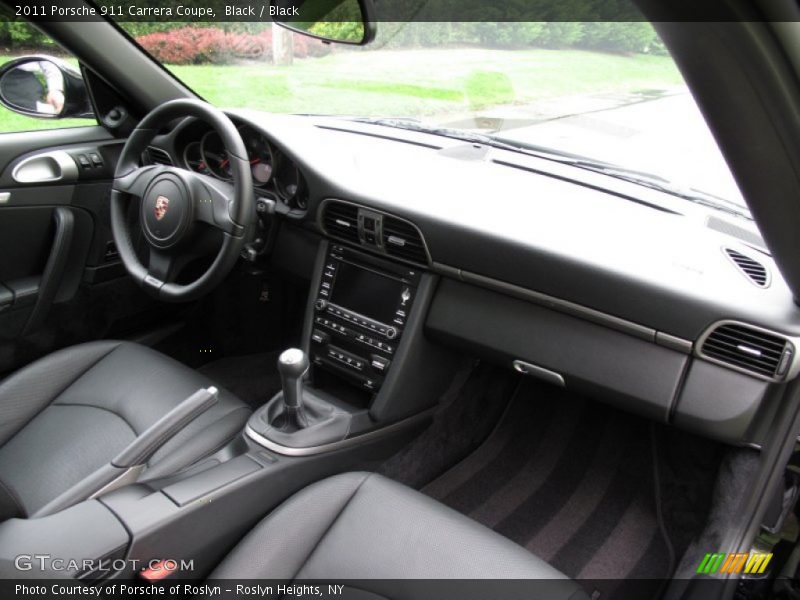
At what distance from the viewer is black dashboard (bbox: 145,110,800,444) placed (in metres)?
1.59

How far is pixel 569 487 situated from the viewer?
2.47 m

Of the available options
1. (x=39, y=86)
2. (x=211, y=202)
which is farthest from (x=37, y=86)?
(x=211, y=202)

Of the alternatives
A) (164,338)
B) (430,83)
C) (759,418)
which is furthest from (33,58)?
(759,418)

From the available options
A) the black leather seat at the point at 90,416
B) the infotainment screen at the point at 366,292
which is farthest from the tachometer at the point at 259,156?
the black leather seat at the point at 90,416

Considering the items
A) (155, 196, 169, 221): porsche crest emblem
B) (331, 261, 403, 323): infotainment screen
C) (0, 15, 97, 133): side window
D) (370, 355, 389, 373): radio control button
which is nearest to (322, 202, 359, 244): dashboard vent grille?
(331, 261, 403, 323): infotainment screen

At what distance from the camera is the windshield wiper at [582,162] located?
190 centimetres

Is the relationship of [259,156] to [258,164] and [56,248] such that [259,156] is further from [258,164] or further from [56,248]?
[56,248]

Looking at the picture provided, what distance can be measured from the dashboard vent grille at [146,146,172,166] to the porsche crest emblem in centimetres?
41

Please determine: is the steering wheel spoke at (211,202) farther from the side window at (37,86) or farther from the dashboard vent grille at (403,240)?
the side window at (37,86)

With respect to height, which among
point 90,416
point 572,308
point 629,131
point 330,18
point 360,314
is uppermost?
point 330,18

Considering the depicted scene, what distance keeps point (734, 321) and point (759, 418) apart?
326mm

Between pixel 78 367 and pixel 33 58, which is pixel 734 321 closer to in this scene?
pixel 78 367

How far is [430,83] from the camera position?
8.78 ft

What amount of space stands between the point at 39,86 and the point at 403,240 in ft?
5.37
